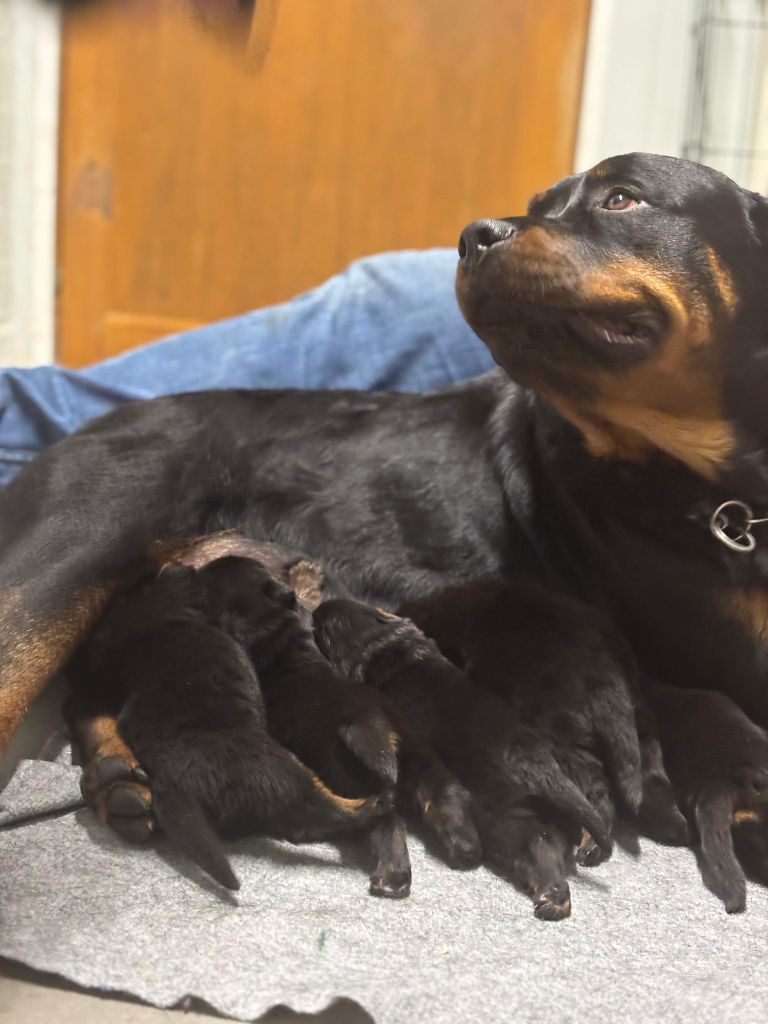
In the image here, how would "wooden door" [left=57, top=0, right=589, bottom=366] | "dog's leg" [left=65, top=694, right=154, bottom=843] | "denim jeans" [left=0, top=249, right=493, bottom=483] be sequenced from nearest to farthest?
"wooden door" [left=57, top=0, right=589, bottom=366], "dog's leg" [left=65, top=694, right=154, bottom=843], "denim jeans" [left=0, top=249, right=493, bottom=483]

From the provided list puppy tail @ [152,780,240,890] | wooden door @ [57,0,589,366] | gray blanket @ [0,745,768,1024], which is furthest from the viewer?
puppy tail @ [152,780,240,890]

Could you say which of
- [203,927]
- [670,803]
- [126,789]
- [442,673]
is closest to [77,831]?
[126,789]

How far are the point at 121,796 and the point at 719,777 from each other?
800mm

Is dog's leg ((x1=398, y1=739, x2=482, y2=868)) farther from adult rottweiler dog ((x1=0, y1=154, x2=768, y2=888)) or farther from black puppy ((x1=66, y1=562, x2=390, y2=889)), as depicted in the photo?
adult rottweiler dog ((x1=0, y1=154, x2=768, y2=888))

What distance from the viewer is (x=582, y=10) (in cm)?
229

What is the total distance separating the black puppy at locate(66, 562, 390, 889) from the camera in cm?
132

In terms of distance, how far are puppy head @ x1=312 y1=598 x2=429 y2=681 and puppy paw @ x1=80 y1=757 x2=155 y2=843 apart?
36 centimetres

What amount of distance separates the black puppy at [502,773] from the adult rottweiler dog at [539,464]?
40 centimetres

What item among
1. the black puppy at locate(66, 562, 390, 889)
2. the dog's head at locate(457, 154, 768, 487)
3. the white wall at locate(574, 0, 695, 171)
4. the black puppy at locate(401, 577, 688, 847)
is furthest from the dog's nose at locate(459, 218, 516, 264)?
the white wall at locate(574, 0, 695, 171)

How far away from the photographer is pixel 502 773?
1375mm

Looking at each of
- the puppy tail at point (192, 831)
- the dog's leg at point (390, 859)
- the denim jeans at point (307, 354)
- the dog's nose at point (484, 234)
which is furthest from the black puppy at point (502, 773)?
the denim jeans at point (307, 354)

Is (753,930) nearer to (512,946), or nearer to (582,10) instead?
(512,946)

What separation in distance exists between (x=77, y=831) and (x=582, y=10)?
192cm

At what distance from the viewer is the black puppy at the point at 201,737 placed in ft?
4.32
